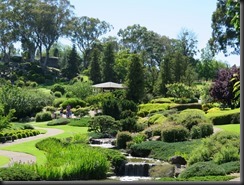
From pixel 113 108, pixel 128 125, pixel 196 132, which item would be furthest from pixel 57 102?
pixel 196 132

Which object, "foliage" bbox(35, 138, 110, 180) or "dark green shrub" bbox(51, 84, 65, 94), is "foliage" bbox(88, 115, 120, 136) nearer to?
"foliage" bbox(35, 138, 110, 180)

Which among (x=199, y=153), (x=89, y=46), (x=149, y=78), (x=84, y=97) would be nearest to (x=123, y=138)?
(x=199, y=153)

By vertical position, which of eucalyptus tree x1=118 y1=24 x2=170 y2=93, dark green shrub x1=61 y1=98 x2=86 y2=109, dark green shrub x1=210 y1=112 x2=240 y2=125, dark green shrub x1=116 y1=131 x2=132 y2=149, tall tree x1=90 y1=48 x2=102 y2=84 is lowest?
dark green shrub x1=116 y1=131 x2=132 y2=149

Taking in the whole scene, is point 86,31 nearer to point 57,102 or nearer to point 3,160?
point 57,102

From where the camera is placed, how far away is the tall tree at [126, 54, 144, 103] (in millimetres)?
43719

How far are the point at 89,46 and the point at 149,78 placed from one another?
35771 millimetres

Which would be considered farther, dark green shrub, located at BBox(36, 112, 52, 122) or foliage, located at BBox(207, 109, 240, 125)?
dark green shrub, located at BBox(36, 112, 52, 122)

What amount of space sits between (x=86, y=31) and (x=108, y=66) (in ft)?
87.6

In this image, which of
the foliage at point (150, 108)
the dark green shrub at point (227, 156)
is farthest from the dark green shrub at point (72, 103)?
the dark green shrub at point (227, 156)

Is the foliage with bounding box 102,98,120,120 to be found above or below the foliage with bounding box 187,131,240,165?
above

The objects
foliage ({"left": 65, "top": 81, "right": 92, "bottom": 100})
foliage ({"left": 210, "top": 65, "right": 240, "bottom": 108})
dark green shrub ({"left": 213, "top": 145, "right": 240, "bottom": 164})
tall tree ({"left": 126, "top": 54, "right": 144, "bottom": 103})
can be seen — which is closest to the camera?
dark green shrub ({"left": 213, "top": 145, "right": 240, "bottom": 164})

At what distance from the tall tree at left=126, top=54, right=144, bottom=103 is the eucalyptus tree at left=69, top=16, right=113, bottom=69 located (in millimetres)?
45048

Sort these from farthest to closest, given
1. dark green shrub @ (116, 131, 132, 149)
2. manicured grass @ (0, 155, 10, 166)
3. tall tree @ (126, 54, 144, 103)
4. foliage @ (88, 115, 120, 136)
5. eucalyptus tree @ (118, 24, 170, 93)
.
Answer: eucalyptus tree @ (118, 24, 170, 93), tall tree @ (126, 54, 144, 103), foliage @ (88, 115, 120, 136), dark green shrub @ (116, 131, 132, 149), manicured grass @ (0, 155, 10, 166)

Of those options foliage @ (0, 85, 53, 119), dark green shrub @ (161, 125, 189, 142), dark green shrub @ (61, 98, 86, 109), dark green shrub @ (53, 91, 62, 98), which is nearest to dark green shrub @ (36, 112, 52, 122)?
foliage @ (0, 85, 53, 119)
